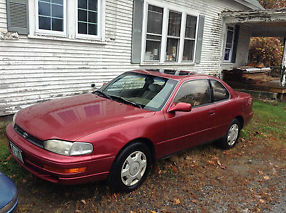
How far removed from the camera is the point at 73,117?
3373mm

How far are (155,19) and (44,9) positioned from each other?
13.1 ft

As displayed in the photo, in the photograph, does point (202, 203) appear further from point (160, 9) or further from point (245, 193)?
point (160, 9)

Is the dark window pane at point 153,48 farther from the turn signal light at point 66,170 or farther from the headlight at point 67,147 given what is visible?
the turn signal light at point 66,170

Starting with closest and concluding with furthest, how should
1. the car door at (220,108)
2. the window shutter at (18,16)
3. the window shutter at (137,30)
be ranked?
the car door at (220,108), the window shutter at (18,16), the window shutter at (137,30)

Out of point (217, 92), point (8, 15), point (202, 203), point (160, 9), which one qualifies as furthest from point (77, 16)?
point (202, 203)

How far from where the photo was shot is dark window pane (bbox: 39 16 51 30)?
237 inches

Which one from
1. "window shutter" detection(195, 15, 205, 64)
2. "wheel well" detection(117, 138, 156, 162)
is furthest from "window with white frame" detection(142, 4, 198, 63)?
"wheel well" detection(117, 138, 156, 162)

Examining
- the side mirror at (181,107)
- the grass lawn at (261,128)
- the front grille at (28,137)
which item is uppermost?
the side mirror at (181,107)

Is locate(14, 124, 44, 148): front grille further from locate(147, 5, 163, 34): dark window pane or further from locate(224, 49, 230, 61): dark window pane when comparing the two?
locate(224, 49, 230, 61): dark window pane

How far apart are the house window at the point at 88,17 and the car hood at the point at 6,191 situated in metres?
5.08

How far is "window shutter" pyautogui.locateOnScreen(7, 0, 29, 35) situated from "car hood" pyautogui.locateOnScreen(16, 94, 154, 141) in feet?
8.24

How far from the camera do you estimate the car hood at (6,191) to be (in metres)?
2.27

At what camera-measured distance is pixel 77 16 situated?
6672 millimetres

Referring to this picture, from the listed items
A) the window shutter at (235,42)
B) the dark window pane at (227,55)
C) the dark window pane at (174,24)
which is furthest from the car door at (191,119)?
the window shutter at (235,42)
